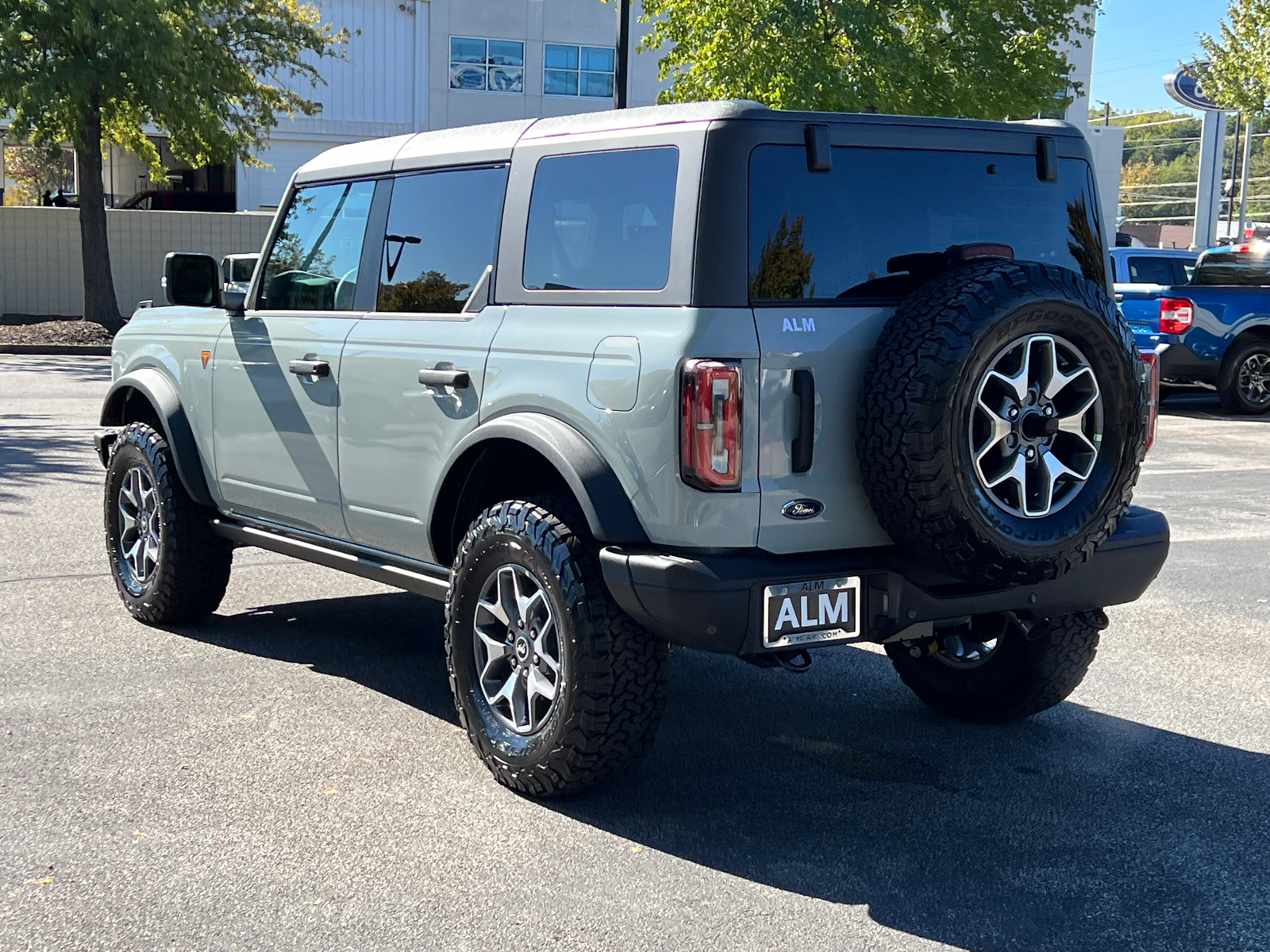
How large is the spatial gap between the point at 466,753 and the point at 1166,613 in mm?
3807

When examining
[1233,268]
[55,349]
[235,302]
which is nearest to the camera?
[235,302]

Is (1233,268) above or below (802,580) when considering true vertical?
above

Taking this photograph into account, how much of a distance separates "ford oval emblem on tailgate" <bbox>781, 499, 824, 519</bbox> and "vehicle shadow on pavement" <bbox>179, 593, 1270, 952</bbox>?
93 centimetres

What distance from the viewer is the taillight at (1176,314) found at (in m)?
16.0

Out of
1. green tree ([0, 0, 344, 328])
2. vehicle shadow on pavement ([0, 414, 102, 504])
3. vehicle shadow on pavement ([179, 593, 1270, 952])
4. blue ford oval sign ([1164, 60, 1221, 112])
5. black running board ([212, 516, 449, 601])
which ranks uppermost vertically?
blue ford oval sign ([1164, 60, 1221, 112])

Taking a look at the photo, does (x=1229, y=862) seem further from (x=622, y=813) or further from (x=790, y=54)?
(x=790, y=54)

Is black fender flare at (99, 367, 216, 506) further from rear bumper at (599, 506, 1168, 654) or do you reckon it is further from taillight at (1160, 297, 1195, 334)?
taillight at (1160, 297, 1195, 334)

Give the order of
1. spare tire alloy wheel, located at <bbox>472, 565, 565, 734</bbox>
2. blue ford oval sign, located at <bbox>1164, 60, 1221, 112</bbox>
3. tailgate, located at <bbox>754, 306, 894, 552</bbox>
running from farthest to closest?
blue ford oval sign, located at <bbox>1164, 60, 1221, 112</bbox>, spare tire alloy wheel, located at <bbox>472, 565, 565, 734</bbox>, tailgate, located at <bbox>754, 306, 894, 552</bbox>

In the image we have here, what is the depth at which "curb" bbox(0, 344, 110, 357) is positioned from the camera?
22141mm

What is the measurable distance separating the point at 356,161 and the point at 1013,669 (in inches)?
120

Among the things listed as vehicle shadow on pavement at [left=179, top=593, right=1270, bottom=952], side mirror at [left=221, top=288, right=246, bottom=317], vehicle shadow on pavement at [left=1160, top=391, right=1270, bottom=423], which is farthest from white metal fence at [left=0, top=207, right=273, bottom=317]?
vehicle shadow on pavement at [left=179, top=593, right=1270, bottom=952]

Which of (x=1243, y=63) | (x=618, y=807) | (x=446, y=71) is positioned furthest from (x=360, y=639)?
(x=446, y=71)

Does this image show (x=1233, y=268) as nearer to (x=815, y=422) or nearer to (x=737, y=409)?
(x=815, y=422)

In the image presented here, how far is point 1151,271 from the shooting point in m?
17.9
